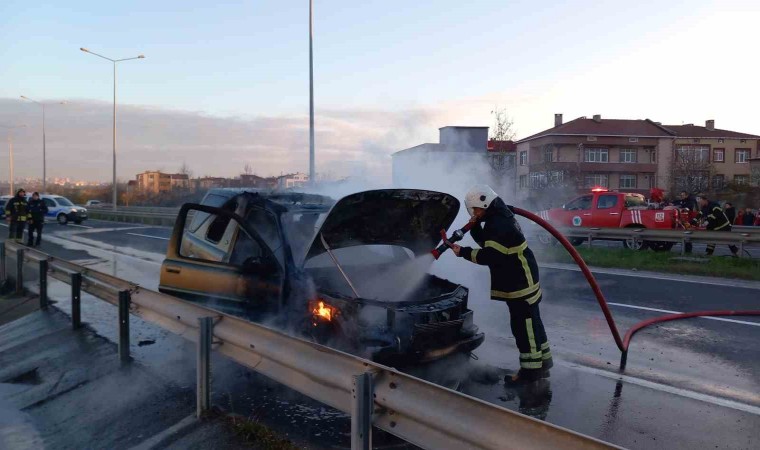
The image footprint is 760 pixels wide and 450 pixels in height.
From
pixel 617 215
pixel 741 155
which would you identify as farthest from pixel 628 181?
pixel 617 215

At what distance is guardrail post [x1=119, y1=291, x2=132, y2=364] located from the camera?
569cm

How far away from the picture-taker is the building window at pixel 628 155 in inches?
2199

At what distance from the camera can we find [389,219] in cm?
557

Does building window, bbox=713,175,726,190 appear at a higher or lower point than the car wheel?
higher

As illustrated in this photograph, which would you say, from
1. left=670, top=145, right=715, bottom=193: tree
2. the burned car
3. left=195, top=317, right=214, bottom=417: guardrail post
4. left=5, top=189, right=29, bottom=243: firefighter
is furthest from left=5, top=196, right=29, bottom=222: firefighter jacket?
left=670, top=145, right=715, bottom=193: tree

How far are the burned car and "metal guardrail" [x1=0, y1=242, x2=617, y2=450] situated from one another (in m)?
0.75

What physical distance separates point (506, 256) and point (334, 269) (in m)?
1.62

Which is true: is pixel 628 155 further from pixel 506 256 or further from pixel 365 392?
pixel 365 392

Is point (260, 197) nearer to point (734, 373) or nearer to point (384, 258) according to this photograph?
point (384, 258)

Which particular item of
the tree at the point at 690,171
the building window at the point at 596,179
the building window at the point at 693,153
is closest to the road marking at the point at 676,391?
the tree at the point at 690,171

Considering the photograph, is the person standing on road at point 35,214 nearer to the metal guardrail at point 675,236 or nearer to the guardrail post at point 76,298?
the guardrail post at point 76,298

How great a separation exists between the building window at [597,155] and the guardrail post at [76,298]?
53534mm

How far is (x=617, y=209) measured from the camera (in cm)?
1895

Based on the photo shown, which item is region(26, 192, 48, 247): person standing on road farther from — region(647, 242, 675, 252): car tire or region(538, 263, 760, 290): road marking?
region(647, 242, 675, 252): car tire
